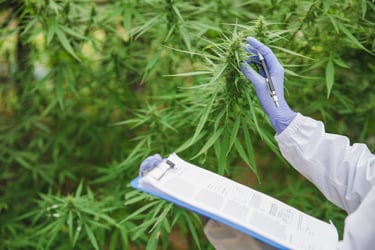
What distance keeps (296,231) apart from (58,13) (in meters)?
1.37

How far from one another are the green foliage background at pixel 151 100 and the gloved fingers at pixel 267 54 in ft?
0.19

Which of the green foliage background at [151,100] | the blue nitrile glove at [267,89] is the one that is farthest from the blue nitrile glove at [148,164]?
the blue nitrile glove at [267,89]

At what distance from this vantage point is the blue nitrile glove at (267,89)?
132 cm

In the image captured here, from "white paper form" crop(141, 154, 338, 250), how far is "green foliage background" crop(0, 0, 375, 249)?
8.9 inches

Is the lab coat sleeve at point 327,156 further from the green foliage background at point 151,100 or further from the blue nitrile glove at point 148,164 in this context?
the blue nitrile glove at point 148,164

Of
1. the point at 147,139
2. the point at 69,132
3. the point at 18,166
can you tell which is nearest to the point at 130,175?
the point at 147,139

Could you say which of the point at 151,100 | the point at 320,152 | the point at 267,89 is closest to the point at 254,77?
the point at 267,89

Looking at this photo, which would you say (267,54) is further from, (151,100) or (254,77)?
(151,100)

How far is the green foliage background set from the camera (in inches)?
64.5

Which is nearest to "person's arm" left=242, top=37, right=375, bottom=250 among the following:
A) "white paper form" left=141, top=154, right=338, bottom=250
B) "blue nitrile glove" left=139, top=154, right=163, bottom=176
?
"white paper form" left=141, top=154, right=338, bottom=250

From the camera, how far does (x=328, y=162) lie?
1.29 meters

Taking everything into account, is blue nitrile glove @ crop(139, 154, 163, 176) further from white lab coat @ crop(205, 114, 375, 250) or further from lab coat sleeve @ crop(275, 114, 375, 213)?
lab coat sleeve @ crop(275, 114, 375, 213)

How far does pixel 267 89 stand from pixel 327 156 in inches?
10.4

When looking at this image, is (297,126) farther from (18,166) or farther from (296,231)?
(18,166)
